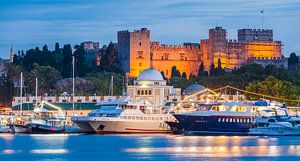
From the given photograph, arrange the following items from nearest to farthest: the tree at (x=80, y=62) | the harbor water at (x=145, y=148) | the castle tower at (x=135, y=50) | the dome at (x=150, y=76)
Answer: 1. the harbor water at (x=145, y=148)
2. the dome at (x=150, y=76)
3. the tree at (x=80, y=62)
4. the castle tower at (x=135, y=50)

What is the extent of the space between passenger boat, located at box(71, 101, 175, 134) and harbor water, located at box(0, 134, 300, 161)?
1.60m

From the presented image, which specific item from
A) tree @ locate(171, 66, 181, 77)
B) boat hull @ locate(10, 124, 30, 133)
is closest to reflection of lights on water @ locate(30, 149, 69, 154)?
boat hull @ locate(10, 124, 30, 133)

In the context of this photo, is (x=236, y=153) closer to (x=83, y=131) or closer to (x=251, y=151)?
(x=251, y=151)

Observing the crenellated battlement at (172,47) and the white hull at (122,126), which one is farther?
the crenellated battlement at (172,47)

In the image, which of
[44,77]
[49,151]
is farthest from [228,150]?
[44,77]

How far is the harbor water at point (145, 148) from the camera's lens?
63.5m

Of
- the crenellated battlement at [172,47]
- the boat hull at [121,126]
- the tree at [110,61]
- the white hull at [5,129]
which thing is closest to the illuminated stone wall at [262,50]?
the crenellated battlement at [172,47]

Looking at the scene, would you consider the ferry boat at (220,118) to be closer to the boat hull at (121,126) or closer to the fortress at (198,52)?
the boat hull at (121,126)

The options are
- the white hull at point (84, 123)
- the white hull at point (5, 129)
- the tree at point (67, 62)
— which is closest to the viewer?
the white hull at point (84, 123)

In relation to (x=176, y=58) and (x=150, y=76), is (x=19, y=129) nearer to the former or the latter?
(x=150, y=76)

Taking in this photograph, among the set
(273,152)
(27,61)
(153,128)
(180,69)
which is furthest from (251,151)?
(180,69)

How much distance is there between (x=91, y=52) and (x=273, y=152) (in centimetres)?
10994

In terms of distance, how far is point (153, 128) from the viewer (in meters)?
88.8

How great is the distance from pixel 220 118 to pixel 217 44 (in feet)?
258
